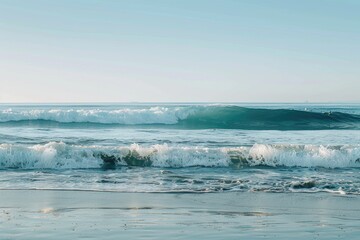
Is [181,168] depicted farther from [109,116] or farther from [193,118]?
[109,116]

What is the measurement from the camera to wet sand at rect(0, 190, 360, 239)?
20.2 feet

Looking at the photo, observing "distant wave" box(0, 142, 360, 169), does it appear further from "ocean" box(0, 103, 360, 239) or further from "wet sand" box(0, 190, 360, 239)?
"wet sand" box(0, 190, 360, 239)

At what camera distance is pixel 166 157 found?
1502 centimetres

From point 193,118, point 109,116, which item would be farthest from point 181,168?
point 109,116

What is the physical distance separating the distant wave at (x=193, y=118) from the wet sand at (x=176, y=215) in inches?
992

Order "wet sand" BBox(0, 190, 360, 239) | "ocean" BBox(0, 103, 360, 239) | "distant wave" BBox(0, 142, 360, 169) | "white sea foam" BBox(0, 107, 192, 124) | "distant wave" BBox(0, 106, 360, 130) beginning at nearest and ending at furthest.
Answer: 1. "wet sand" BBox(0, 190, 360, 239)
2. "ocean" BBox(0, 103, 360, 239)
3. "distant wave" BBox(0, 142, 360, 169)
4. "distant wave" BBox(0, 106, 360, 130)
5. "white sea foam" BBox(0, 107, 192, 124)

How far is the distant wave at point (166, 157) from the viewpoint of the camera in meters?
14.4

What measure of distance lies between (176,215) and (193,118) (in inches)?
1209

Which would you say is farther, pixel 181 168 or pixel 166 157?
pixel 166 157

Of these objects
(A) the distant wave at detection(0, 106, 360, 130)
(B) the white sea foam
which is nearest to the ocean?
(A) the distant wave at detection(0, 106, 360, 130)

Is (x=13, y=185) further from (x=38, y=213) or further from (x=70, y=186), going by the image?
(x=38, y=213)

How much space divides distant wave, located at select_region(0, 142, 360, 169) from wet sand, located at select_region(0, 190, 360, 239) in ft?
15.8

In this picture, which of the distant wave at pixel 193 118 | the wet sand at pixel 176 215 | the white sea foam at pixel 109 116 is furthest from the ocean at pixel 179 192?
the white sea foam at pixel 109 116

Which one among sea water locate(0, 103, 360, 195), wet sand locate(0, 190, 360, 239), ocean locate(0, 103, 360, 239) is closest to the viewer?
wet sand locate(0, 190, 360, 239)
